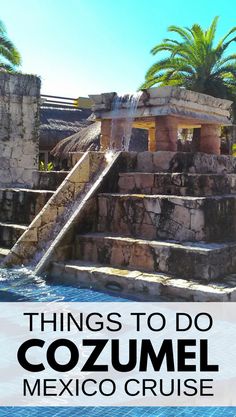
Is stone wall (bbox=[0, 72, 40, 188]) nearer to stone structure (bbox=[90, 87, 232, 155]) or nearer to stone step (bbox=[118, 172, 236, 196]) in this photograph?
stone structure (bbox=[90, 87, 232, 155])

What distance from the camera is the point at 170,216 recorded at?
5.21 meters

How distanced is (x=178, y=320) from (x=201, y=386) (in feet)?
A: 3.87

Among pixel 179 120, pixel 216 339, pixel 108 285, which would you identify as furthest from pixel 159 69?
pixel 216 339

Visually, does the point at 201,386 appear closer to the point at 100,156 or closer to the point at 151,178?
the point at 151,178

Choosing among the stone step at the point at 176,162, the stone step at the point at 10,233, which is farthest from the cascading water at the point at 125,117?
the stone step at the point at 10,233

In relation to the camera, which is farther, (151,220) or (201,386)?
(151,220)

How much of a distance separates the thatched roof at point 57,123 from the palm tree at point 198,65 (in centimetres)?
411

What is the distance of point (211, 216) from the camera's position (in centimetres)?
504

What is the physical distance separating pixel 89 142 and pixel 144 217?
9824mm

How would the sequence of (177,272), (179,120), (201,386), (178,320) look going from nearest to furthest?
(201,386), (178,320), (177,272), (179,120)

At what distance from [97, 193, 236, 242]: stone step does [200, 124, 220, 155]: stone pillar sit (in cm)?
201

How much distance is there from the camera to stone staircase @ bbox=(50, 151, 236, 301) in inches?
181

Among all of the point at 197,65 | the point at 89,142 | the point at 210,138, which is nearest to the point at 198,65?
the point at 197,65

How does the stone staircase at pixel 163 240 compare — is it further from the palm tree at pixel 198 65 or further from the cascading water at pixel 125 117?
the palm tree at pixel 198 65
